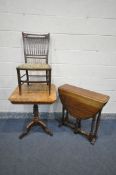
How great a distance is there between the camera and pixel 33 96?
191 cm

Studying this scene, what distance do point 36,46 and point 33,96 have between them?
80cm

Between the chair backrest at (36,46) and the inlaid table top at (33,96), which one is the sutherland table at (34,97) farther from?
the chair backrest at (36,46)

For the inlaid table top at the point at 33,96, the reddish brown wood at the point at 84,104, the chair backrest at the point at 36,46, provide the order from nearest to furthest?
the inlaid table top at the point at 33,96
the reddish brown wood at the point at 84,104
the chair backrest at the point at 36,46

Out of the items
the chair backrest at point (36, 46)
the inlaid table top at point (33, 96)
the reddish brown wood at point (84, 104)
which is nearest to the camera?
the inlaid table top at point (33, 96)

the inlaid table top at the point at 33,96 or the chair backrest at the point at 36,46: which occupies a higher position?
the chair backrest at the point at 36,46

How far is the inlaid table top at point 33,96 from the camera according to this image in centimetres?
186

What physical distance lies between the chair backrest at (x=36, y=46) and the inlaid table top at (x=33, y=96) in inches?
17.2

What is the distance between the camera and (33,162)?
5.97ft

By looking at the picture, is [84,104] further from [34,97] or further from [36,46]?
[36,46]

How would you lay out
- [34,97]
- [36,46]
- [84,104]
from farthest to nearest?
[36,46], [84,104], [34,97]

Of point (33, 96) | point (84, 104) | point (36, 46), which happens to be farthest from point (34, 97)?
point (36, 46)

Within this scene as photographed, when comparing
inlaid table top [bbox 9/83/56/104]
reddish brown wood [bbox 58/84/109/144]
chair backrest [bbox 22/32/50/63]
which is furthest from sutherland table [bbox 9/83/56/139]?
chair backrest [bbox 22/32/50/63]

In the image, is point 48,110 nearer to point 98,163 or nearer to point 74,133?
point 74,133

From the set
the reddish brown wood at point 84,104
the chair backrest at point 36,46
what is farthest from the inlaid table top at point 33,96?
the chair backrest at point 36,46
